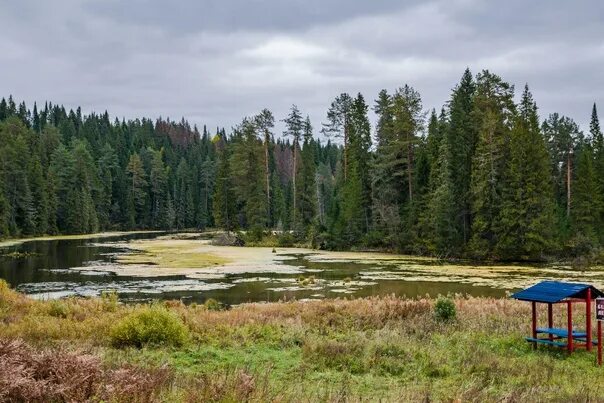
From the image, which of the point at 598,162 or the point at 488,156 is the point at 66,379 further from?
the point at 598,162

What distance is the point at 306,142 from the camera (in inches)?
2953

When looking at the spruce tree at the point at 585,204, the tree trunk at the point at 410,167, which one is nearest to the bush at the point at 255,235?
the tree trunk at the point at 410,167

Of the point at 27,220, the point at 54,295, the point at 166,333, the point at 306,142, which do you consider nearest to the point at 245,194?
the point at 306,142

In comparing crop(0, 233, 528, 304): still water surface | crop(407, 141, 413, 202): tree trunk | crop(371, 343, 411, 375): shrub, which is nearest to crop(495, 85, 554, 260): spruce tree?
crop(407, 141, 413, 202): tree trunk

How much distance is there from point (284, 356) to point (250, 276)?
23.6m

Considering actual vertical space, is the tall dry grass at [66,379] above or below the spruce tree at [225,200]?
below

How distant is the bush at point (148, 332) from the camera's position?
12.2 metres

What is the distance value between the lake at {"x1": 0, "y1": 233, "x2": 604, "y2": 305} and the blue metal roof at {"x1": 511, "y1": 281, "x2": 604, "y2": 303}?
1410cm

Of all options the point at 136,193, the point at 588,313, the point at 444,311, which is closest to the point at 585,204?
the point at 444,311

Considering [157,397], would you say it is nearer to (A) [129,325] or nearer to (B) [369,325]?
(A) [129,325]

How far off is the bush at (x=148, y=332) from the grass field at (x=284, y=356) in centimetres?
2

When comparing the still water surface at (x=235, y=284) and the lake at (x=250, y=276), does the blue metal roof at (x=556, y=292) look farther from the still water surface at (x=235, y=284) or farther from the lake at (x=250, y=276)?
the lake at (x=250, y=276)

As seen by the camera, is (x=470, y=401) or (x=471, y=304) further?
(x=471, y=304)

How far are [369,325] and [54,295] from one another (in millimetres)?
16209
